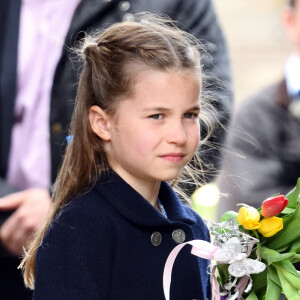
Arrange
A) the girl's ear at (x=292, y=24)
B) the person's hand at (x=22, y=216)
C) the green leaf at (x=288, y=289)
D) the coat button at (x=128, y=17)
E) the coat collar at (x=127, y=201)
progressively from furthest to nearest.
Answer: the girl's ear at (x=292, y=24) < the coat button at (x=128, y=17) < the person's hand at (x=22, y=216) < the coat collar at (x=127, y=201) < the green leaf at (x=288, y=289)

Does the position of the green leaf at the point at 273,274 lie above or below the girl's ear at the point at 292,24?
below

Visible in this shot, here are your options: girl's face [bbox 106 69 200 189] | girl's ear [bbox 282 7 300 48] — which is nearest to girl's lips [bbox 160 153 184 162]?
girl's face [bbox 106 69 200 189]

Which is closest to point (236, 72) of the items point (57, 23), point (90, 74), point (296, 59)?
point (296, 59)

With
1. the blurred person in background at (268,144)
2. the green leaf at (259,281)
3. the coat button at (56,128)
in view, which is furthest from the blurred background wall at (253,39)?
the green leaf at (259,281)

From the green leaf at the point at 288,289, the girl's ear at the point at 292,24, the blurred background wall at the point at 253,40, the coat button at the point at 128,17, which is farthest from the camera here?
the blurred background wall at the point at 253,40

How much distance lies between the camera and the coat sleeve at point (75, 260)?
2.37 m

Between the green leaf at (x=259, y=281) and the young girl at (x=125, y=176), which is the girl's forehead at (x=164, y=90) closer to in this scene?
the young girl at (x=125, y=176)

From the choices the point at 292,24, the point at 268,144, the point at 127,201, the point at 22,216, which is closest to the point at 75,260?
the point at 127,201

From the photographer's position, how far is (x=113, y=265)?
2.41m

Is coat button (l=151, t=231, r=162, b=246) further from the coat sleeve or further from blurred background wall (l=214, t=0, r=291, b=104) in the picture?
blurred background wall (l=214, t=0, r=291, b=104)

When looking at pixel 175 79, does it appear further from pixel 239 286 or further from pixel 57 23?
pixel 57 23

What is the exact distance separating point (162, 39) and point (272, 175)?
70.1 inches

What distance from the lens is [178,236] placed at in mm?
2539

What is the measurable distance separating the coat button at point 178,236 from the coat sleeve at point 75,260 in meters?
0.20
